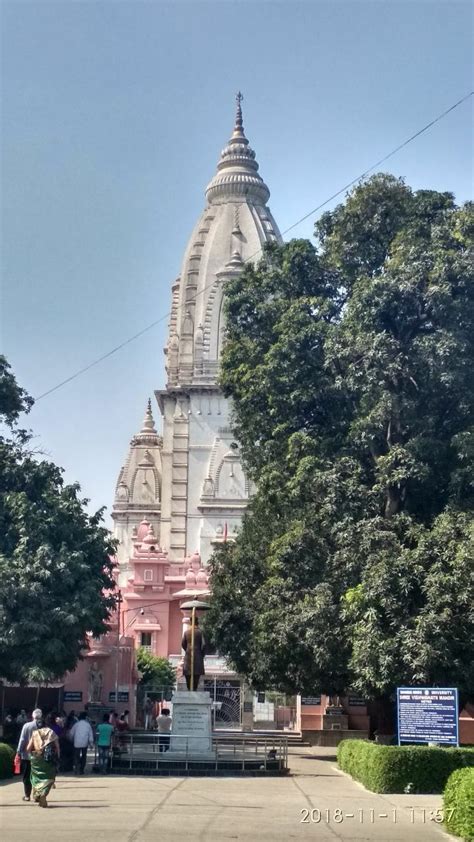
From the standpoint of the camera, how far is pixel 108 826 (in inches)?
493

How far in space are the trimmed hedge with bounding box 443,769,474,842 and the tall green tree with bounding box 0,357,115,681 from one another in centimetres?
1373

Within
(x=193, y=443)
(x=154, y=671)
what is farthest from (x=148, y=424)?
(x=154, y=671)

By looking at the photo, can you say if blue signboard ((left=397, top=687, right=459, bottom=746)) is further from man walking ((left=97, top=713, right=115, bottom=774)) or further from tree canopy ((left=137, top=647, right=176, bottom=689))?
tree canopy ((left=137, top=647, right=176, bottom=689))

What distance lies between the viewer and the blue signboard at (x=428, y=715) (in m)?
17.0

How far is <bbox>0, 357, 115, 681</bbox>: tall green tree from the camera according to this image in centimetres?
2503

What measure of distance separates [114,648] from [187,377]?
31.1m

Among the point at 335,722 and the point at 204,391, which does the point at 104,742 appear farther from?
the point at 204,391

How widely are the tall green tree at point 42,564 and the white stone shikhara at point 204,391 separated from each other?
115 ft

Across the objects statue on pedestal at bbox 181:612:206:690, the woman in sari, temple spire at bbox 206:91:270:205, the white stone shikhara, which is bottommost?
the woman in sari

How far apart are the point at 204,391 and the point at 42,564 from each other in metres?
42.0

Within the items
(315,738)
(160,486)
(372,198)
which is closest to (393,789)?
(372,198)

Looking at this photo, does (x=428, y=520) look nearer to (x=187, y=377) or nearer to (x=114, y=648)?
(x=114, y=648)

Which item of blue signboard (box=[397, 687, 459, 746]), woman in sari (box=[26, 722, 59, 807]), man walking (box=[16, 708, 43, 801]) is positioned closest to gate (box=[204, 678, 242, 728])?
blue signboard (box=[397, 687, 459, 746])

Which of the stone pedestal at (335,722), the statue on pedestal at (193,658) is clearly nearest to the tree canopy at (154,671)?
the stone pedestal at (335,722)
